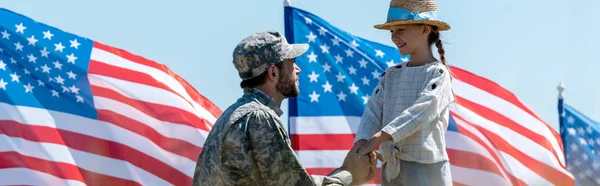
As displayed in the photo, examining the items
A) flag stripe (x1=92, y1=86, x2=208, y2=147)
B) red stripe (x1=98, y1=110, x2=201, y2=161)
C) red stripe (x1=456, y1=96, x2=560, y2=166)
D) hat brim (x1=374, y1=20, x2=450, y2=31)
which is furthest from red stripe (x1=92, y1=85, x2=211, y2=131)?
hat brim (x1=374, y1=20, x2=450, y2=31)

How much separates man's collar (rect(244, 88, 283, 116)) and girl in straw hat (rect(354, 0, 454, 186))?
1.15 metres

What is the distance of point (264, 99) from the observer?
365 inches

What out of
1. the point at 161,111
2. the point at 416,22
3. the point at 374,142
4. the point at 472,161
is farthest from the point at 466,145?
the point at 374,142

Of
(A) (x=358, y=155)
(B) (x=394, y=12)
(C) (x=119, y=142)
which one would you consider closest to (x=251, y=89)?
(A) (x=358, y=155)

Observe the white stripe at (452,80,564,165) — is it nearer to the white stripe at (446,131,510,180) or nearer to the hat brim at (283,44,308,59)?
the white stripe at (446,131,510,180)

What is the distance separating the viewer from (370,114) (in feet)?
35.1

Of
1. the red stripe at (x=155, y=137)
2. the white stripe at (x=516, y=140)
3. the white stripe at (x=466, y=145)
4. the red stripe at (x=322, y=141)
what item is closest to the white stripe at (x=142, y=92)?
the red stripe at (x=155, y=137)

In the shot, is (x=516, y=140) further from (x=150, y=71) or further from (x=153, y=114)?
(x=150, y=71)

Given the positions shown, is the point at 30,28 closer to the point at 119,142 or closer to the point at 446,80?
the point at 119,142

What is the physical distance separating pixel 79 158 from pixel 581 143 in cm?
587

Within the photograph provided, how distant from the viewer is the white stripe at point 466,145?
54.2 ft

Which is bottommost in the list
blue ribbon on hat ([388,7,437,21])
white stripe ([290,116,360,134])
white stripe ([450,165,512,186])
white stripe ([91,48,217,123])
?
white stripe ([450,165,512,186])

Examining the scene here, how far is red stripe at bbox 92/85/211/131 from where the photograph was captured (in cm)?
1664

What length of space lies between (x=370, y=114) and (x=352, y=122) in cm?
679
